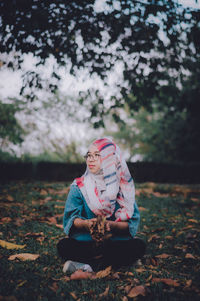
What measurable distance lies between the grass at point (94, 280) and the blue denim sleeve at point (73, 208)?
46cm

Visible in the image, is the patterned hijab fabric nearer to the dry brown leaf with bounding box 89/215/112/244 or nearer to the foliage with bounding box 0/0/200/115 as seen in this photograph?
the dry brown leaf with bounding box 89/215/112/244

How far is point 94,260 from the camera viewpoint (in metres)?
2.31

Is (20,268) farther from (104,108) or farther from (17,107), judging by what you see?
(17,107)

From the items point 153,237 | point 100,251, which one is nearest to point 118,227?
point 100,251

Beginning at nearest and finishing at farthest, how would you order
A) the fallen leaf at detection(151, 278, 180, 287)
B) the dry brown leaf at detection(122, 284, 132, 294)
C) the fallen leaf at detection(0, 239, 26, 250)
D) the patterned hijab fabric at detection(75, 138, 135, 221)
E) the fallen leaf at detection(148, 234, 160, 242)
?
the dry brown leaf at detection(122, 284, 132, 294) < the fallen leaf at detection(151, 278, 180, 287) < the patterned hijab fabric at detection(75, 138, 135, 221) < the fallen leaf at detection(0, 239, 26, 250) < the fallen leaf at detection(148, 234, 160, 242)

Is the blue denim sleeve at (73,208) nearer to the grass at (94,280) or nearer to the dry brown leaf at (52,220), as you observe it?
the grass at (94,280)

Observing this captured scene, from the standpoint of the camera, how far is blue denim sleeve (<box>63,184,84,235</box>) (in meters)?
2.21

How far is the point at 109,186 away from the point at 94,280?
0.85 m

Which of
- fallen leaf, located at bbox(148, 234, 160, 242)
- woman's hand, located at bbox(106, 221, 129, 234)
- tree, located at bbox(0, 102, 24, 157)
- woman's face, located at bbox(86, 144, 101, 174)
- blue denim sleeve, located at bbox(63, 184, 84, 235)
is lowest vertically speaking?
fallen leaf, located at bbox(148, 234, 160, 242)

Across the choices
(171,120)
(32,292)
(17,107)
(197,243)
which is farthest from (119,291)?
(171,120)

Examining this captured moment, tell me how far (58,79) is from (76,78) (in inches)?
12.6

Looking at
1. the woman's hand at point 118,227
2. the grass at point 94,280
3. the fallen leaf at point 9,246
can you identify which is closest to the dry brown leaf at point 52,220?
the grass at point 94,280

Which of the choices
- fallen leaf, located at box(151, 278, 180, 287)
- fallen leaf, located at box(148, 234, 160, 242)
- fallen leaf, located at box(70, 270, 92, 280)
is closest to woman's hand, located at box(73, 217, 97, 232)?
fallen leaf, located at box(70, 270, 92, 280)

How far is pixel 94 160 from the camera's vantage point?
2.30 m
